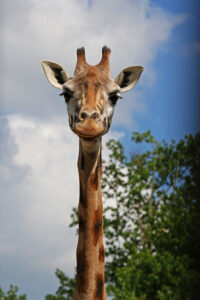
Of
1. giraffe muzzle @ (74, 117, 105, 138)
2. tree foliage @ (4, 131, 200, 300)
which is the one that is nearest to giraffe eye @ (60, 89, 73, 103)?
giraffe muzzle @ (74, 117, 105, 138)

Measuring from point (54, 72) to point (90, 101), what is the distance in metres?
1.82

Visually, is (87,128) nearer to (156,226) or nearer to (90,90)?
(90,90)

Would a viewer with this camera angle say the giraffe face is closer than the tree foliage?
A: Yes

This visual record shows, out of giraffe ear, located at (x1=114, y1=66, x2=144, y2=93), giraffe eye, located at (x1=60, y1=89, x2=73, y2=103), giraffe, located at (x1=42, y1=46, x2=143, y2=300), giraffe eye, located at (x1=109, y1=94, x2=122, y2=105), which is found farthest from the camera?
giraffe ear, located at (x1=114, y1=66, x2=144, y2=93)

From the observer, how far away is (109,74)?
22.5 ft

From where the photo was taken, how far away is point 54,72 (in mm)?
7285

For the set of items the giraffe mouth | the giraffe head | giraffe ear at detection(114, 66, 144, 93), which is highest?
giraffe ear at detection(114, 66, 144, 93)

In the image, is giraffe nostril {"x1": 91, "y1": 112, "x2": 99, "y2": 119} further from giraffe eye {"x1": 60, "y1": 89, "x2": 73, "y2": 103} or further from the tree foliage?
the tree foliage

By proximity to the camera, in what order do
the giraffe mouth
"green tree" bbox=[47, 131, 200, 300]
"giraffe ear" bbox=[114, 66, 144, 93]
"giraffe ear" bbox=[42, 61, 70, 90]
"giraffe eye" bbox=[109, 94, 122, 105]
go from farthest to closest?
"green tree" bbox=[47, 131, 200, 300], "giraffe ear" bbox=[114, 66, 144, 93], "giraffe ear" bbox=[42, 61, 70, 90], "giraffe eye" bbox=[109, 94, 122, 105], the giraffe mouth

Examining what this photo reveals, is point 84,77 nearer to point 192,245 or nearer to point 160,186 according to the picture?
point 192,245

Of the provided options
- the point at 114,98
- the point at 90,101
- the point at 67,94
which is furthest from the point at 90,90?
the point at 114,98

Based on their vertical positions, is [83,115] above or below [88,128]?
above

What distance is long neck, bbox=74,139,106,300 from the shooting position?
593 cm

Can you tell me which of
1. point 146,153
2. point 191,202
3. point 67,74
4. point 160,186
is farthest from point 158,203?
point 67,74
